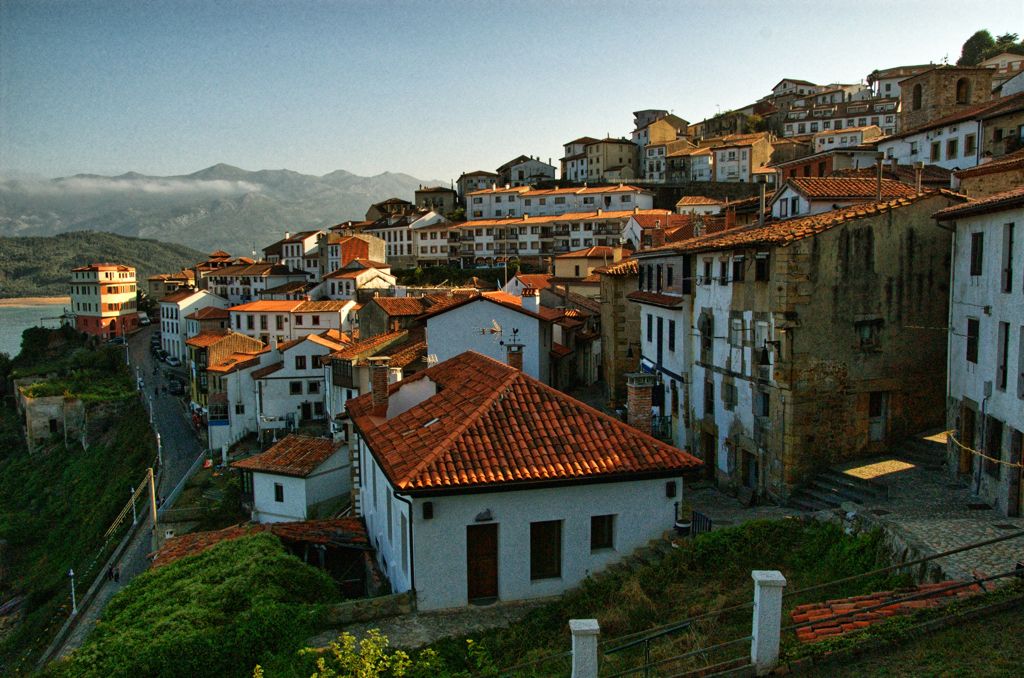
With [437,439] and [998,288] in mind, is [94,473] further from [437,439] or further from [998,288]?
[998,288]

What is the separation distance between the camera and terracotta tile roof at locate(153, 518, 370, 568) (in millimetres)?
18938

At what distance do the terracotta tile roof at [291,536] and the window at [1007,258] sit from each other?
15346 millimetres

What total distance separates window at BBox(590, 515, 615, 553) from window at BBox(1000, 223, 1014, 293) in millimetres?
9041

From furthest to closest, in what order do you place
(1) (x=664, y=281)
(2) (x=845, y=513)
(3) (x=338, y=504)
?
1. (3) (x=338, y=504)
2. (1) (x=664, y=281)
3. (2) (x=845, y=513)

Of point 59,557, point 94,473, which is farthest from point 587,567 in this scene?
point 94,473

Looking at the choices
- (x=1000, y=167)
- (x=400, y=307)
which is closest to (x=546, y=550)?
(x=1000, y=167)

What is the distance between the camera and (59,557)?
46.0 m

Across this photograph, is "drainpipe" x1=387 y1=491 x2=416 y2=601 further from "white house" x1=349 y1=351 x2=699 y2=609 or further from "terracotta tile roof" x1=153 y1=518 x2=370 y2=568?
"terracotta tile roof" x1=153 y1=518 x2=370 y2=568

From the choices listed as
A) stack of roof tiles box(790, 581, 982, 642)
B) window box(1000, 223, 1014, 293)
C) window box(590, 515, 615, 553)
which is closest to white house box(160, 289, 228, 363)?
window box(590, 515, 615, 553)

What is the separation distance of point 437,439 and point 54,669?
888cm

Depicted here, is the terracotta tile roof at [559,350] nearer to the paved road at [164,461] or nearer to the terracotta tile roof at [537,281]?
the terracotta tile roof at [537,281]

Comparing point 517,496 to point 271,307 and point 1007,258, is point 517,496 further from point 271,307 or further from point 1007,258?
point 271,307

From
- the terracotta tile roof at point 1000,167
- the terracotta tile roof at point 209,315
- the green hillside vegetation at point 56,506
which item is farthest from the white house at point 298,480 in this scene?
the terracotta tile roof at point 209,315

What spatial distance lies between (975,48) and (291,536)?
10287cm
